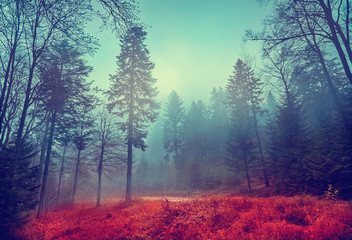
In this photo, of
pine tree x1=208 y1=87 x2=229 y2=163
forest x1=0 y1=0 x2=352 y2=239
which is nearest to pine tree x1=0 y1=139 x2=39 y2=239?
forest x1=0 y1=0 x2=352 y2=239

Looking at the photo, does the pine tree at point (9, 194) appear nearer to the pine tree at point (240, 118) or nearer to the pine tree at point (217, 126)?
the pine tree at point (240, 118)

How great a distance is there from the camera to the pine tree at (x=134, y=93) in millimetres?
16062

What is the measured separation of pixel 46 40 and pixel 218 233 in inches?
484

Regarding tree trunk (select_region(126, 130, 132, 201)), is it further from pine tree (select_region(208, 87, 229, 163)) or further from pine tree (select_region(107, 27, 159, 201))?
pine tree (select_region(208, 87, 229, 163))

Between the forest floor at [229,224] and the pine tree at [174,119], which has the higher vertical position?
the pine tree at [174,119]

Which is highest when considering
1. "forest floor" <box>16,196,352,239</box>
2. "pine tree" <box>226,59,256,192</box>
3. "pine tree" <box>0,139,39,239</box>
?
"pine tree" <box>226,59,256,192</box>

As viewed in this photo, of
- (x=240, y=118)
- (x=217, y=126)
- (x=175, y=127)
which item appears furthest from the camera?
(x=217, y=126)

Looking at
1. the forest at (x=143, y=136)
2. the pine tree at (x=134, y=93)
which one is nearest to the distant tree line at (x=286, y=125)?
Result: the forest at (x=143, y=136)

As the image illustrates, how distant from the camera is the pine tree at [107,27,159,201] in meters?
16.1

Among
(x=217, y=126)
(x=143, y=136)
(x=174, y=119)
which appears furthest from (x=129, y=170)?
(x=217, y=126)

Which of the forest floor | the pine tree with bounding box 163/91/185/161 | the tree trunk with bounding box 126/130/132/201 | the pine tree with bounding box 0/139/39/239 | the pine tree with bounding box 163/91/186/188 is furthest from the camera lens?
the pine tree with bounding box 163/91/185/161

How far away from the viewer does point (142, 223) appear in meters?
6.72

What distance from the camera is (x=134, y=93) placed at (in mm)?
16828

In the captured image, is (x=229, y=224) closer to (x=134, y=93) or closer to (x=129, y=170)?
(x=129, y=170)
